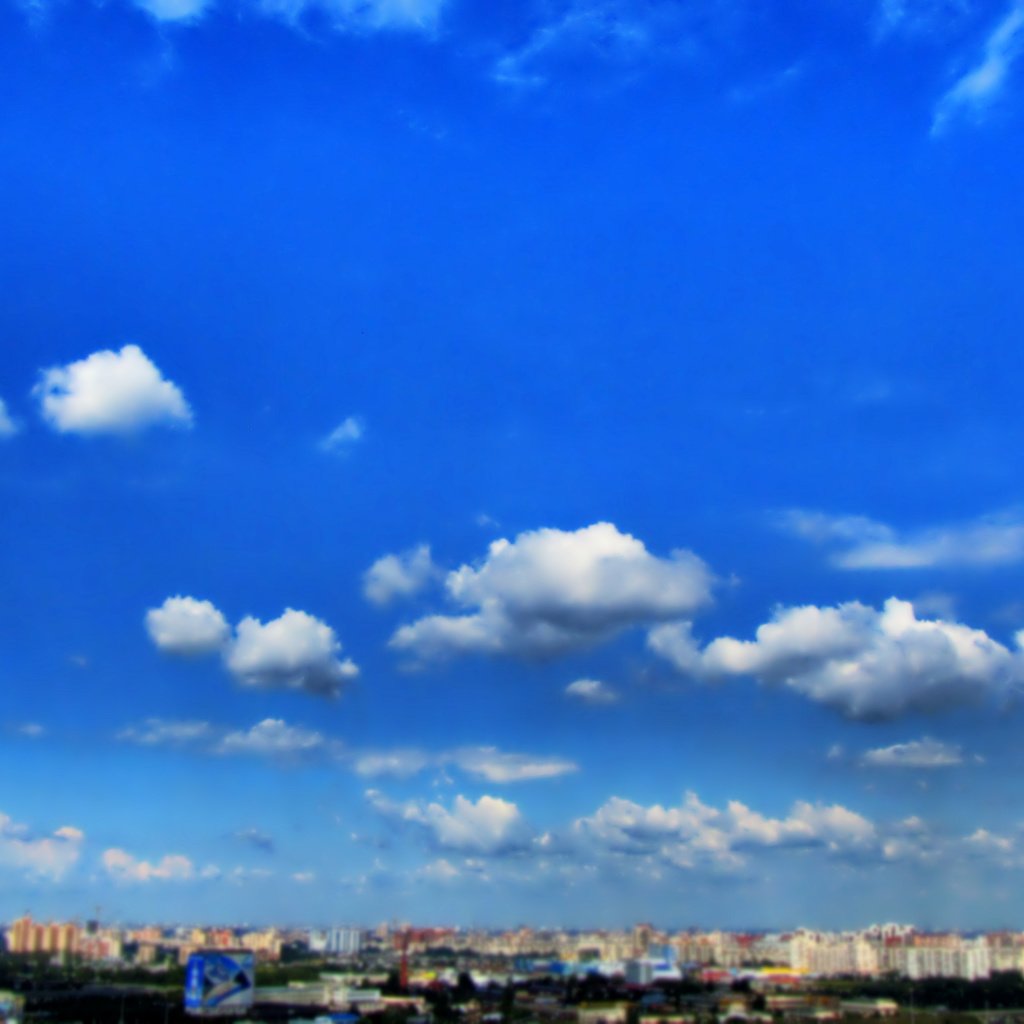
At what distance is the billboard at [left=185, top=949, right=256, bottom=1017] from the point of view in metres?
32.3

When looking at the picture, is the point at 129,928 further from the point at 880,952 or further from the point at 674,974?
the point at 880,952

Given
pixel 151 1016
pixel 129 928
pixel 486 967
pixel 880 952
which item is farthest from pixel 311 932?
pixel 880 952

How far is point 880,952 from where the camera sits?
44.0 meters

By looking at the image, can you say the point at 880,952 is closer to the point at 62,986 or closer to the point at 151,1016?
the point at 151,1016

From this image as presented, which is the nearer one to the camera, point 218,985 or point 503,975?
point 218,985

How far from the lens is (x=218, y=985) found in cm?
3247

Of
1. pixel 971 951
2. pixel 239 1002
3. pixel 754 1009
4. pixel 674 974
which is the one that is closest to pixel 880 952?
pixel 971 951

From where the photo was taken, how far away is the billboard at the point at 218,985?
32281 mm

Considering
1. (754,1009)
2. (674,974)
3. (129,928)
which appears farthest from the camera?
(129,928)

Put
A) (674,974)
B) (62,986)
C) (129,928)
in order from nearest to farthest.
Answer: (674,974), (62,986), (129,928)

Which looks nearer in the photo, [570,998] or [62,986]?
[570,998]

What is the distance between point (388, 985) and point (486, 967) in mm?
5824

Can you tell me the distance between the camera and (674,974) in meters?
38.1

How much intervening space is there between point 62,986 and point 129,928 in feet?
42.7
